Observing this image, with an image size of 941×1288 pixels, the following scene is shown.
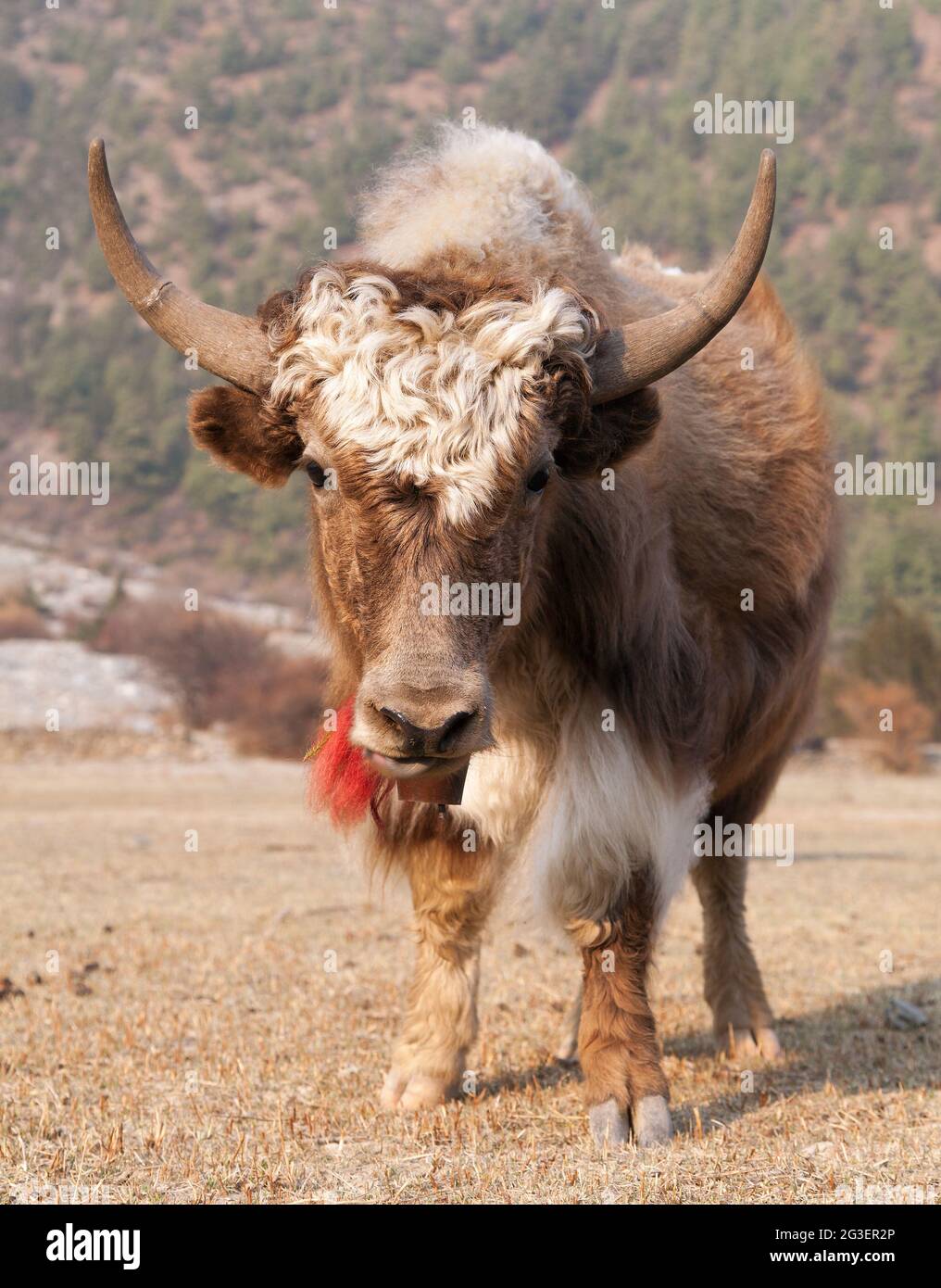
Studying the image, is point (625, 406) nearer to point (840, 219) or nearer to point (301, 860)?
point (301, 860)

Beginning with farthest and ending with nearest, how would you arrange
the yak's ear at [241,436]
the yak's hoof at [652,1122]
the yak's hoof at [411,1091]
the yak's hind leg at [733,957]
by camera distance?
1. the yak's hind leg at [733,957]
2. the yak's hoof at [411,1091]
3. the yak's hoof at [652,1122]
4. the yak's ear at [241,436]

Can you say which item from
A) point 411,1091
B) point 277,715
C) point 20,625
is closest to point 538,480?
point 411,1091

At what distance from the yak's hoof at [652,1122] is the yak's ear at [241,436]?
2.39 metres

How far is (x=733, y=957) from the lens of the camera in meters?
7.11

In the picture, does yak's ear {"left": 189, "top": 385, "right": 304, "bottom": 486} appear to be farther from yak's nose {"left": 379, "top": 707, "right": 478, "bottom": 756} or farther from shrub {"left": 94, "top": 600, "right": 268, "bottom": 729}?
shrub {"left": 94, "top": 600, "right": 268, "bottom": 729}

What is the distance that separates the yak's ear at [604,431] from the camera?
15.8 feet

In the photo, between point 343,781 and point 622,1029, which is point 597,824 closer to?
point 622,1029

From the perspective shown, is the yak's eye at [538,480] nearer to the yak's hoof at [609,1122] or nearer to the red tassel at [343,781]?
the red tassel at [343,781]

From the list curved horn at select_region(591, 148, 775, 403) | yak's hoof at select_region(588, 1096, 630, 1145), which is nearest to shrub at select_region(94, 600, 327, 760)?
yak's hoof at select_region(588, 1096, 630, 1145)

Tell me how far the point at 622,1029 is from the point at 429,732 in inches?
66.5

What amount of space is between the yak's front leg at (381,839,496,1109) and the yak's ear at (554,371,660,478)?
59.7 inches

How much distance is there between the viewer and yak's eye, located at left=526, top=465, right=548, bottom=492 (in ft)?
15.1

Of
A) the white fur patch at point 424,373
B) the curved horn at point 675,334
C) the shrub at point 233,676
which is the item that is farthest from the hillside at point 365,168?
the white fur patch at point 424,373

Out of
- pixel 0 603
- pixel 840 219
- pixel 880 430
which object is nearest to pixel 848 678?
pixel 0 603
